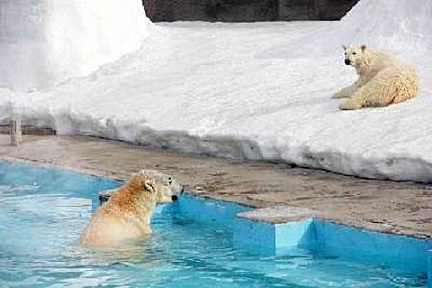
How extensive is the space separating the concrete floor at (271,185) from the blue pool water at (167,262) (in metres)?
0.22

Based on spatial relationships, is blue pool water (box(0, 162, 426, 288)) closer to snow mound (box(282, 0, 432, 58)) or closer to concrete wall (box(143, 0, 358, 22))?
snow mound (box(282, 0, 432, 58))

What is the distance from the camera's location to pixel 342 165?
696cm

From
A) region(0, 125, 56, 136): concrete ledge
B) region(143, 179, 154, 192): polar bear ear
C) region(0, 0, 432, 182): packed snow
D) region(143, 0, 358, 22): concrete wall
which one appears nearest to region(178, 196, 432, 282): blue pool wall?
region(143, 179, 154, 192): polar bear ear

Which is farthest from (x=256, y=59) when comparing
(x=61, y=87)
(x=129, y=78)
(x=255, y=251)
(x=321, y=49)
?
(x=255, y=251)

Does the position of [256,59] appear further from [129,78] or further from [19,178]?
[19,178]

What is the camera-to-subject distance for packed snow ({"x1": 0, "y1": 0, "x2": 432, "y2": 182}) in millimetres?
7096

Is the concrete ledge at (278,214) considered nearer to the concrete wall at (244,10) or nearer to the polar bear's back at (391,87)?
the polar bear's back at (391,87)

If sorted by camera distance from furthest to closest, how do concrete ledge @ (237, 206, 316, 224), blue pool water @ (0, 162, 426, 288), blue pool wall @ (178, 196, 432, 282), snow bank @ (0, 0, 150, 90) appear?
snow bank @ (0, 0, 150, 90) → concrete ledge @ (237, 206, 316, 224) → blue pool water @ (0, 162, 426, 288) → blue pool wall @ (178, 196, 432, 282)

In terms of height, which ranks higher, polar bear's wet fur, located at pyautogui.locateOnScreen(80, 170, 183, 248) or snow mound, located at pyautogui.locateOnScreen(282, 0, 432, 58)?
snow mound, located at pyautogui.locateOnScreen(282, 0, 432, 58)

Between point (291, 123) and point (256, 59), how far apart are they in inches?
121

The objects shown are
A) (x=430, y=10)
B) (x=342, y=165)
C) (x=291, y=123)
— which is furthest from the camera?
(x=430, y=10)

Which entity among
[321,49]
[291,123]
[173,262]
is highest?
[321,49]

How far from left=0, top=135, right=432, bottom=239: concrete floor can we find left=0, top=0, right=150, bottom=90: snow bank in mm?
2447

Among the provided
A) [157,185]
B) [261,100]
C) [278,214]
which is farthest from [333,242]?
[261,100]
